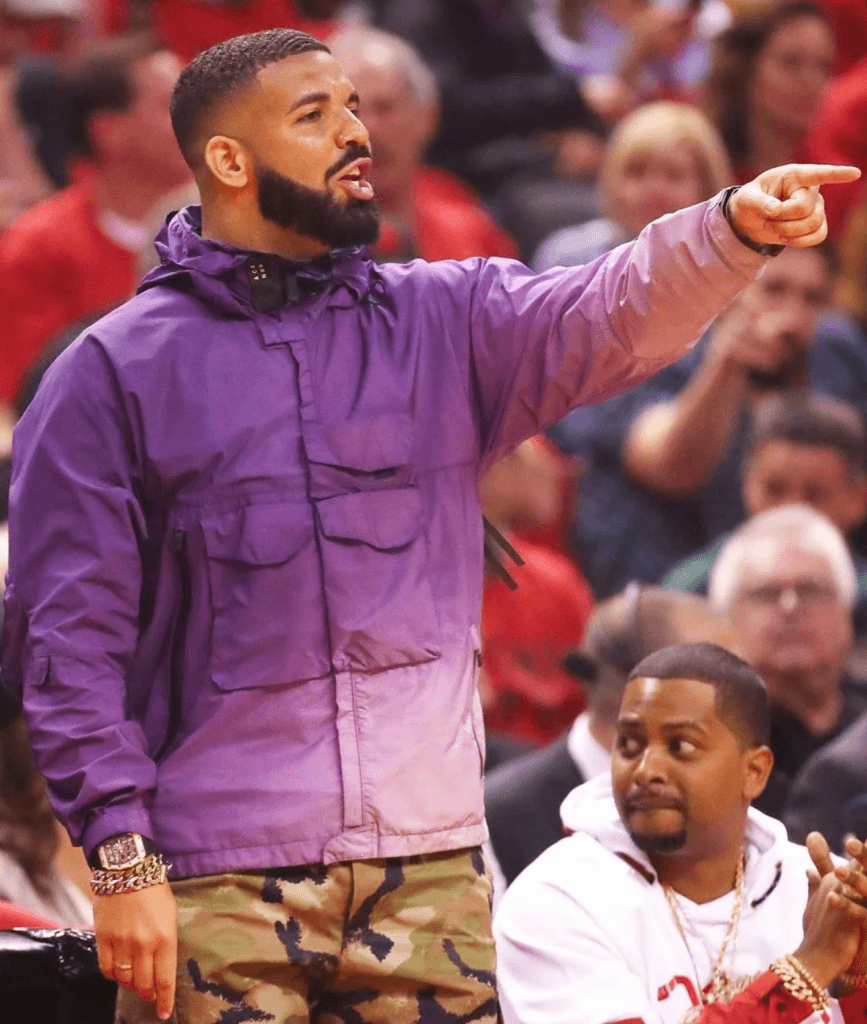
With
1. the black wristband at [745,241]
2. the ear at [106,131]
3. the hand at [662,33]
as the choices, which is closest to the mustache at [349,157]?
the black wristband at [745,241]

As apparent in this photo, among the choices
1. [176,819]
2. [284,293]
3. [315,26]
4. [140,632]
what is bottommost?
[176,819]

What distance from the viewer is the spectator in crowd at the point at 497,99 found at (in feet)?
25.7

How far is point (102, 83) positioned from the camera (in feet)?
20.3

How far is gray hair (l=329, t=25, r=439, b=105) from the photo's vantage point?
626 cm

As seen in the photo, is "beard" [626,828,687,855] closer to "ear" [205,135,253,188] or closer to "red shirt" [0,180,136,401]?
"ear" [205,135,253,188]

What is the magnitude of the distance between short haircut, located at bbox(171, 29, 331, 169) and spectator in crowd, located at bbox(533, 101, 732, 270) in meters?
3.42

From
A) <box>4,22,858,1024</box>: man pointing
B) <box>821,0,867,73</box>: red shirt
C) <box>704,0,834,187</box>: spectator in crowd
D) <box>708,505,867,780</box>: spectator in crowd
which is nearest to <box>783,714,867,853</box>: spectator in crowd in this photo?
<box>708,505,867,780</box>: spectator in crowd

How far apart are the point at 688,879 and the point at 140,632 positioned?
97cm

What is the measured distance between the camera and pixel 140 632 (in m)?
2.54

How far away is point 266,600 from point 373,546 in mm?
146

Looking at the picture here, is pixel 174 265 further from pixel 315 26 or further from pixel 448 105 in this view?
pixel 448 105

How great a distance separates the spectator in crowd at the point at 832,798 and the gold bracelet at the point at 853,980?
1.10m

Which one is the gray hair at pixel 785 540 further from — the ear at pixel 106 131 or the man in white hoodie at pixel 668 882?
the ear at pixel 106 131

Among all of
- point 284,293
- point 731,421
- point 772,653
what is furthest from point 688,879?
point 731,421
